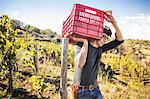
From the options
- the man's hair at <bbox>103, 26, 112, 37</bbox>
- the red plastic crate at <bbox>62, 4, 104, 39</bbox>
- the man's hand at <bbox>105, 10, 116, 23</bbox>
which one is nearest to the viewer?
the red plastic crate at <bbox>62, 4, 104, 39</bbox>

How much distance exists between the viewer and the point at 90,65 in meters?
2.72

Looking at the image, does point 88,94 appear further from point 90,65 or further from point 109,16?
point 109,16

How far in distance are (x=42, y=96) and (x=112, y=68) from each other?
6950 mm

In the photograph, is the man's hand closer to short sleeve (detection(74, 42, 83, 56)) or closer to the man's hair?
the man's hair

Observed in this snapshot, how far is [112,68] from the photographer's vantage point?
12492 millimetres

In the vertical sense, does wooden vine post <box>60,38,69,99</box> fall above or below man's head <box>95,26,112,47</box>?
below

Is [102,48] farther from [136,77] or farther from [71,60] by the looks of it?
[71,60]

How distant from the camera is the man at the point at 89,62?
2.64 m

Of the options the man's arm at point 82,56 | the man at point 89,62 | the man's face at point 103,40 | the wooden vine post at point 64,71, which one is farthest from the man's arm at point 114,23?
the wooden vine post at point 64,71

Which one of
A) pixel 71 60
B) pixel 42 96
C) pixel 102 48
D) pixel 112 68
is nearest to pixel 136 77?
pixel 112 68

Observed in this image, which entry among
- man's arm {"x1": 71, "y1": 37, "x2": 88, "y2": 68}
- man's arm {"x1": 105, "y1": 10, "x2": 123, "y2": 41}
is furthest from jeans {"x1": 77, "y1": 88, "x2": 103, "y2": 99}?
man's arm {"x1": 105, "y1": 10, "x2": 123, "y2": 41}

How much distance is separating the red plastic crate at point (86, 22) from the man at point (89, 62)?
177 mm

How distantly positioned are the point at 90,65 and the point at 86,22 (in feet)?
1.81

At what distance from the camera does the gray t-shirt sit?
2723 millimetres
